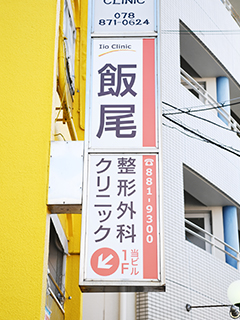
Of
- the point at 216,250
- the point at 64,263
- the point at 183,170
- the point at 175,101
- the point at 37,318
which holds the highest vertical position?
the point at 175,101

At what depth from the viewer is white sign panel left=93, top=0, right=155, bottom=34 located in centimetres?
700

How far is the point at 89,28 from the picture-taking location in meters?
6.99

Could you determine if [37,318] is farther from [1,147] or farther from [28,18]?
[28,18]

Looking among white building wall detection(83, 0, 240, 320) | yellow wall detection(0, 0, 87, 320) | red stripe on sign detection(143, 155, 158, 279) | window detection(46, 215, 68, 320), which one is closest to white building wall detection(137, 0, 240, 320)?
white building wall detection(83, 0, 240, 320)

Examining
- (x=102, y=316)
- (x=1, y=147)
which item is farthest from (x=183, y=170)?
(x=1, y=147)

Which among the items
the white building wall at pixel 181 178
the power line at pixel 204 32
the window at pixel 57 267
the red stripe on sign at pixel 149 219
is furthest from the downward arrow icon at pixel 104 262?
the power line at pixel 204 32

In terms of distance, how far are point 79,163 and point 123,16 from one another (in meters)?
2.09

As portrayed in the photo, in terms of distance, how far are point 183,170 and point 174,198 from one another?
1.62 m

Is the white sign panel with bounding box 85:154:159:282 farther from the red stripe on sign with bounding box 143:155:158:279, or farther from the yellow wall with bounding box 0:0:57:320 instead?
the yellow wall with bounding box 0:0:57:320

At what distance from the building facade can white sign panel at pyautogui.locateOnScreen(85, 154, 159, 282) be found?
0.80ft

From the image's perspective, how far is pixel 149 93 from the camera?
655 cm

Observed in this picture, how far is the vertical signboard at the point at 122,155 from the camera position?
5.67 m

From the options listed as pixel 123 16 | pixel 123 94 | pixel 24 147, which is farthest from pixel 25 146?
pixel 123 16

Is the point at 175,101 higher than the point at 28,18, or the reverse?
the point at 175,101
